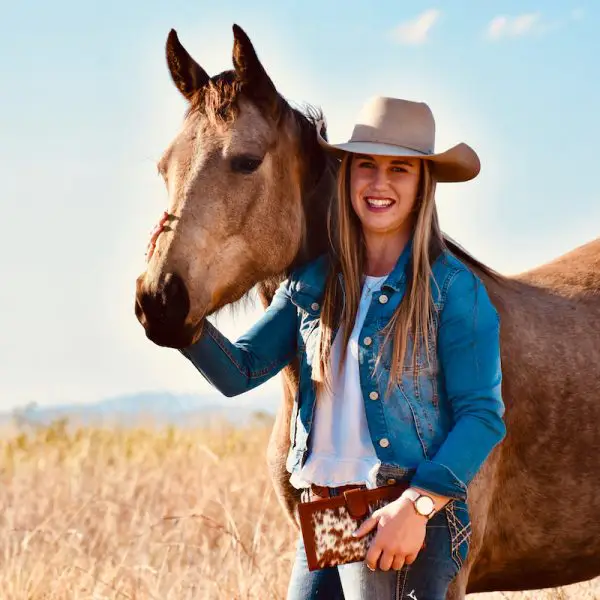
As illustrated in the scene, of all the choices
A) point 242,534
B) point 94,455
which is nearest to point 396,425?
point 242,534

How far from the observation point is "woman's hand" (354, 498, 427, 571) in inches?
104

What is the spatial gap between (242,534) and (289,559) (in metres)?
1.58

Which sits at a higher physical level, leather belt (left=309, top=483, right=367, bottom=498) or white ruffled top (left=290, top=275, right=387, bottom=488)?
white ruffled top (left=290, top=275, right=387, bottom=488)

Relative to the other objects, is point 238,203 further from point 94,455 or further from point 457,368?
point 94,455

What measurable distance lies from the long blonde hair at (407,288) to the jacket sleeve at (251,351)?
27 cm

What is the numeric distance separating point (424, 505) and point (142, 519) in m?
4.83

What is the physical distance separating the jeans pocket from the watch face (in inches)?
7.6

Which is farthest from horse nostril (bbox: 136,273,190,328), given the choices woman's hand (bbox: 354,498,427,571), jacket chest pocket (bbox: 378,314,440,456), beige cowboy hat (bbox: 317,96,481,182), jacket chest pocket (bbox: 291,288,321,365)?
woman's hand (bbox: 354,498,427,571)

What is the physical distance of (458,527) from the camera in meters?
2.90

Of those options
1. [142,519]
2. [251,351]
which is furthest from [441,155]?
[142,519]

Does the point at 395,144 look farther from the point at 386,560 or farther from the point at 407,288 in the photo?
the point at 386,560

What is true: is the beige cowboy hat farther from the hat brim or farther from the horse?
the horse

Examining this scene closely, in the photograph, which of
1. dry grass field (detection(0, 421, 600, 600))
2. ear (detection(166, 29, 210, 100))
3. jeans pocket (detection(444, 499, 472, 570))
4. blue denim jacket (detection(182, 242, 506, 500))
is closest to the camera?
blue denim jacket (detection(182, 242, 506, 500))

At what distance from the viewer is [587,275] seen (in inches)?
176
